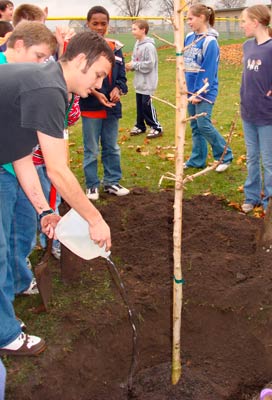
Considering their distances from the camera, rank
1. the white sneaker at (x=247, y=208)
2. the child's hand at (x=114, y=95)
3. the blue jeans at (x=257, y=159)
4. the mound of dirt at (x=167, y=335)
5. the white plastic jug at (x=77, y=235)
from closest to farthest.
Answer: the white plastic jug at (x=77, y=235) → the mound of dirt at (x=167, y=335) → the blue jeans at (x=257, y=159) → the white sneaker at (x=247, y=208) → the child's hand at (x=114, y=95)

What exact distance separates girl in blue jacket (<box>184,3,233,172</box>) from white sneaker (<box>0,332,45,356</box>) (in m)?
3.32

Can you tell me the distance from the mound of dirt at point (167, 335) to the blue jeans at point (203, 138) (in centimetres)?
209

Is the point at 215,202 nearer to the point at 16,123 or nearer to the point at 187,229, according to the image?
the point at 187,229

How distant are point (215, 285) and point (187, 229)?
99 centimetres

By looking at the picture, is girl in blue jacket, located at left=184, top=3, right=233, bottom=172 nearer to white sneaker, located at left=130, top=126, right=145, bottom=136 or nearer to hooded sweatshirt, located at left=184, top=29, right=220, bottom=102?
hooded sweatshirt, located at left=184, top=29, right=220, bottom=102

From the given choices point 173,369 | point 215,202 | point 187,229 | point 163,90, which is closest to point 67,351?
point 173,369

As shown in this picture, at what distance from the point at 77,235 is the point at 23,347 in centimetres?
84

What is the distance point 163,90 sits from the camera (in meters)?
12.7

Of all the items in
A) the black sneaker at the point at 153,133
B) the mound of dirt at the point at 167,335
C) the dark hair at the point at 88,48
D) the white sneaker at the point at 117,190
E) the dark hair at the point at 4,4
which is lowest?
the mound of dirt at the point at 167,335

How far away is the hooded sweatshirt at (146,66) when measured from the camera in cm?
788

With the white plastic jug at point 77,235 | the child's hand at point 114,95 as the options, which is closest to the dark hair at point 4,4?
the child's hand at point 114,95

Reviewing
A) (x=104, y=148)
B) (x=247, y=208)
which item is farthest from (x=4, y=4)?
(x=247, y=208)

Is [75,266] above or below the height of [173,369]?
above

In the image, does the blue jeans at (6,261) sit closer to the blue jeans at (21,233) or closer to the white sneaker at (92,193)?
the blue jeans at (21,233)
